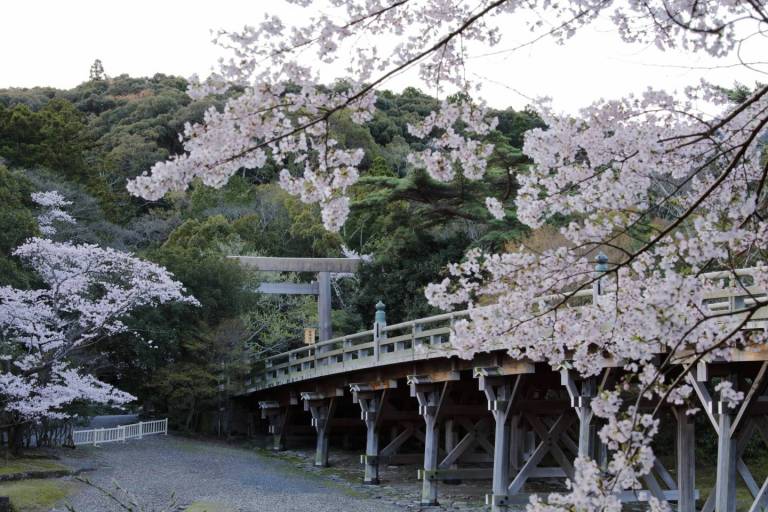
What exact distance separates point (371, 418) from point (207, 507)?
4427mm

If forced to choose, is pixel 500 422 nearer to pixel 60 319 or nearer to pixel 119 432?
pixel 60 319

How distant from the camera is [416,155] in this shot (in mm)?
4754

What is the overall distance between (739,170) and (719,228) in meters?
1.11

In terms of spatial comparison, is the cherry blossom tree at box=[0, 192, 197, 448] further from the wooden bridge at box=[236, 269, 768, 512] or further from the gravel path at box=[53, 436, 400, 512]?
the wooden bridge at box=[236, 269, 768, 512]

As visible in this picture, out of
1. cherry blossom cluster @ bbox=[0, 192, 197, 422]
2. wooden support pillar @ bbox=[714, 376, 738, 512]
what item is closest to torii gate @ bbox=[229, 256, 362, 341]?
cherry blossom cluster @ bbox=[0, 192, 197, 422]

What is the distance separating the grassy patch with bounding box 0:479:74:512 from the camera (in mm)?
12883

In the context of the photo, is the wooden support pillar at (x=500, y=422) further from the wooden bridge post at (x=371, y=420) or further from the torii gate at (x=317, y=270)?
the torii gate at (x=317, y=270)

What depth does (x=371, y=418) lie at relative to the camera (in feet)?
57.8

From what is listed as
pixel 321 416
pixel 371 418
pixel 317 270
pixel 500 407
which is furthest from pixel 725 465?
pixel 317 270

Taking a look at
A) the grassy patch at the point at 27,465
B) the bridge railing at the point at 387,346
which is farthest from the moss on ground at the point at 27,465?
the bridge railing at the point at 387,346

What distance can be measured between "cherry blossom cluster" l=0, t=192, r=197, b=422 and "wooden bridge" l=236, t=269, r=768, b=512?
3802mm

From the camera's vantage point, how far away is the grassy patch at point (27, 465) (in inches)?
602

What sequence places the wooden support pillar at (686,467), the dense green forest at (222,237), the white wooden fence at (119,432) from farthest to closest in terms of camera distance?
the dense green forest at (222,237) < the white wooden fence at (119,432) < the wooden support pillar at (686,467)

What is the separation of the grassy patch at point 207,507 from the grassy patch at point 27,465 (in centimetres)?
308
